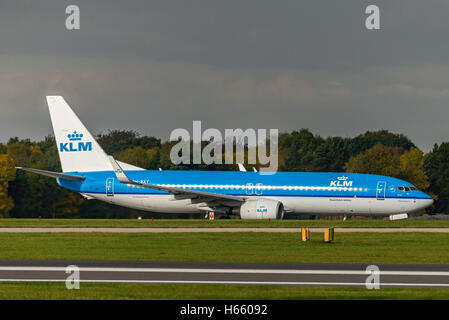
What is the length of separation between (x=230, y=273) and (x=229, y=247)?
9408 mm

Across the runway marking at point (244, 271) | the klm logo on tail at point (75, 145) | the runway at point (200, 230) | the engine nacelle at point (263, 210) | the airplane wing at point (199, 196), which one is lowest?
the runway marking at point (244, 271)

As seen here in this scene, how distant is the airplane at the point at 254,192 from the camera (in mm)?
57562

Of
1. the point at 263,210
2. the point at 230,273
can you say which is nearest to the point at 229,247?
the point at 230,273

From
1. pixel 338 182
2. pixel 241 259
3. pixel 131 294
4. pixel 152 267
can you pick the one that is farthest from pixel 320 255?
pixel 338 182

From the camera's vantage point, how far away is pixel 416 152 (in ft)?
397

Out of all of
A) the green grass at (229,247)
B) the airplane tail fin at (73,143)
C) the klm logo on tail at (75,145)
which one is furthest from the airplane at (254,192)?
the green grass at (229,247)

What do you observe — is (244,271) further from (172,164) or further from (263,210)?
(172,164)

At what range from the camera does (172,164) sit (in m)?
99.0

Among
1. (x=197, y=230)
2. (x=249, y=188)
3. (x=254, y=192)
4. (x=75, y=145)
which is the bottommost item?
(x=197, y=230)

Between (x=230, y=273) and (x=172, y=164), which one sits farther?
(x=172, y=164)

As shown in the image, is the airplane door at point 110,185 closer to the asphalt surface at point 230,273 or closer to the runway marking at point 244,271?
the asphalt surface at point 230,273

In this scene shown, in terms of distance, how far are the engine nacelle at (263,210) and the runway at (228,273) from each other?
1045 inches

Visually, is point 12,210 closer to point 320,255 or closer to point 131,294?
point 320,255
